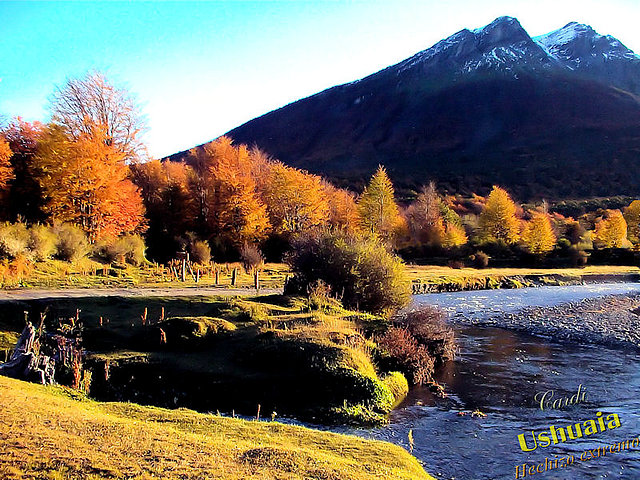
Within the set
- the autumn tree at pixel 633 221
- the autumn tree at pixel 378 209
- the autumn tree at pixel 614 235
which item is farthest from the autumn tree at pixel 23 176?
the autumn tree at pixel 633 221

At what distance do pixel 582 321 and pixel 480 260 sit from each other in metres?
37.0

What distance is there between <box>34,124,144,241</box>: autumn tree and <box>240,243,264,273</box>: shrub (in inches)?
434

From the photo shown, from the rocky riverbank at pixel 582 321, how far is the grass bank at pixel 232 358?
10.5 m

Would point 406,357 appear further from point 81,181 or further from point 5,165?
point 5,165

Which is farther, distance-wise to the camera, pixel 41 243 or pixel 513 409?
pixel 41 243

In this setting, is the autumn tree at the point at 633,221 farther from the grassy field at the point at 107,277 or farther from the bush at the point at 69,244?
the bush at the point at 69,244

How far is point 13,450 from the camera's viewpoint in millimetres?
5824

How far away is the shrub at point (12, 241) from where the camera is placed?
25141mm

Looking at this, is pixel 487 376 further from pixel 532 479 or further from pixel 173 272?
pixel 173 272

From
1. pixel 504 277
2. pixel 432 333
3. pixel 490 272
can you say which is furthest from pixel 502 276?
pixel 432 333

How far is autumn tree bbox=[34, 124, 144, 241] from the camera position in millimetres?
34875

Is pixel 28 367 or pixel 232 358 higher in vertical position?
pixel 28 367

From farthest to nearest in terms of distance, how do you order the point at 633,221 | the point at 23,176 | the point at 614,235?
the point at 633,221, the point at 614,235, the point at 23,176

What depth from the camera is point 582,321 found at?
2583cm
